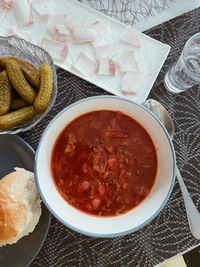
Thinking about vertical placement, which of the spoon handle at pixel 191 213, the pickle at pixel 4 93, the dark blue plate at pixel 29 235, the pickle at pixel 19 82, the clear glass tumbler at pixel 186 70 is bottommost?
the dark blue plate at pixel 29 235

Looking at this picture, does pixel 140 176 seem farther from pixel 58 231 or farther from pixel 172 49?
pixel 172 49

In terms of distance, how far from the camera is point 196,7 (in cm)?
142

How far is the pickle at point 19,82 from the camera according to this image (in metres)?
1.20

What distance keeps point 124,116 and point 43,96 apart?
0.21m

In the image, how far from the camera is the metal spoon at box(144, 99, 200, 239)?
1.23 metres

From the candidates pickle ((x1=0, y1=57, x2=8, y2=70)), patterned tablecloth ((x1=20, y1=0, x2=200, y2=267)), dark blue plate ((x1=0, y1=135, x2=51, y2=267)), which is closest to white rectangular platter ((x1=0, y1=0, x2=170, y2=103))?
patterned tablecloth ((x1=20, y1=0, x2=200, y2=267))

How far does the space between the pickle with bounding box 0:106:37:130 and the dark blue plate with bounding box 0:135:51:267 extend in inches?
1.7

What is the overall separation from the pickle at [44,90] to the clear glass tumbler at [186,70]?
1.11ft

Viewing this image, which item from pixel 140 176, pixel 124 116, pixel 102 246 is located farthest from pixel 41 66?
pixel 102 246

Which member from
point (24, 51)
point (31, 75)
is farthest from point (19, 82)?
point (24, 51)

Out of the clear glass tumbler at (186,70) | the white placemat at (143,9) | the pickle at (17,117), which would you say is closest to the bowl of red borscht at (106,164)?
the pickle at (17,117)

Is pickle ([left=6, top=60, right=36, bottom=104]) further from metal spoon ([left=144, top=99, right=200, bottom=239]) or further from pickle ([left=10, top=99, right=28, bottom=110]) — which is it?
metal spoon ([left=144, top=99, right=200, bottom=239])

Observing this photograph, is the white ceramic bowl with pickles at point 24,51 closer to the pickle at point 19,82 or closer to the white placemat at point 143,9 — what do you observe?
the pickle at point 19,82

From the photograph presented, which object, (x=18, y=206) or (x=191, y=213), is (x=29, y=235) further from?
(x=191, y=213)
